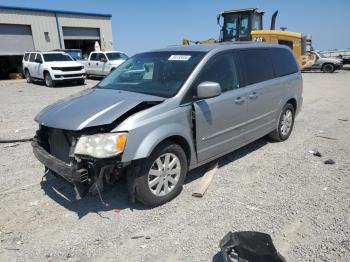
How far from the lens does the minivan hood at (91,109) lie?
3.59 metres

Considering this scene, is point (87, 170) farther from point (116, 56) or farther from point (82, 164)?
point (116, 56)

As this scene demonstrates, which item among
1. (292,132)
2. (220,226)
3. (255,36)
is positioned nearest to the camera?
(220,226)

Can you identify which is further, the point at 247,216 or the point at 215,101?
the point at 215,101

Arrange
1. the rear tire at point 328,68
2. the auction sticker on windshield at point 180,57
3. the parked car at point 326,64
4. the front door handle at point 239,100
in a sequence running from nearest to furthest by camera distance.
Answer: the auction sticker on windshield at point 180,57
the front door handle at point 239,100
the parked car at point 326,64
the rear tire at point 328,68

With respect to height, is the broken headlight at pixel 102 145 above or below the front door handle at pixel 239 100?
below

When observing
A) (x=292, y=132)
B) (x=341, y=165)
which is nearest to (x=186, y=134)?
(x=341, y=165)

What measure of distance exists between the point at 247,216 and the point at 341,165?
7.70 ft

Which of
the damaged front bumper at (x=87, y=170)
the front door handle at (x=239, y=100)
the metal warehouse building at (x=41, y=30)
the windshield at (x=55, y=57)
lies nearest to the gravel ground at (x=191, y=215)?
the damaged front bumper at (x=87, y=170)

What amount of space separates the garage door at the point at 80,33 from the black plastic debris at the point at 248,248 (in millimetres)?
31263

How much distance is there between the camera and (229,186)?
179 inches

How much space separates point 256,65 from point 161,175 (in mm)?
2643

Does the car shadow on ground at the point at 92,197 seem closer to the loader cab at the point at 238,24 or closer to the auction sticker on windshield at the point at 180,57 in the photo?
the auction sticker on windshield at the point at 180,57

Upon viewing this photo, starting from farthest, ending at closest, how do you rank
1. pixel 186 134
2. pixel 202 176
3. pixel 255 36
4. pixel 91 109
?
1. pixel 255 36
2. pixel 202 176
3. pixel 186 134
4. pixel 91 109

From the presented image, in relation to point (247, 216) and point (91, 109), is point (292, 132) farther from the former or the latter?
point (91, 109)
